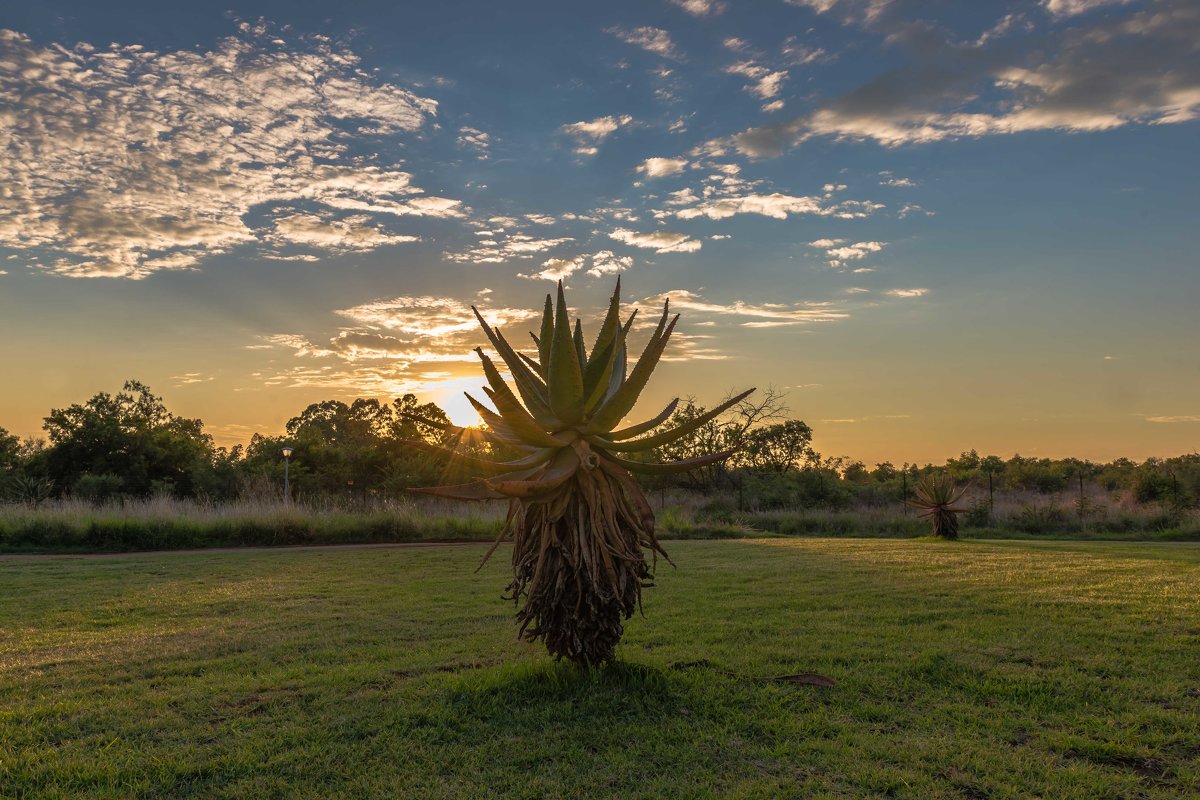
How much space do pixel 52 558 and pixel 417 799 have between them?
17.0m

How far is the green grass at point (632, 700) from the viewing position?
12.8 ft

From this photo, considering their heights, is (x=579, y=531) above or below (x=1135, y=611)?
above

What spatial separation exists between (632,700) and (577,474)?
1.43 m

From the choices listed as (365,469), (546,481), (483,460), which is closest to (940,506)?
(546,481)

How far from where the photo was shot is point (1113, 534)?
2530cm

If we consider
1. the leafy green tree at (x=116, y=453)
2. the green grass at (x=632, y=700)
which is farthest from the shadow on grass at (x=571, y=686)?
the leafy green tree at (x=116, y=453)

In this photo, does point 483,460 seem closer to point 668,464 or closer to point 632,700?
point 668,464

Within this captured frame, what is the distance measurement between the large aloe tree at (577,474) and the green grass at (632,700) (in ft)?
1.69

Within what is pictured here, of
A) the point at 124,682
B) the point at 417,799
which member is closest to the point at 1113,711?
the point at 417,799

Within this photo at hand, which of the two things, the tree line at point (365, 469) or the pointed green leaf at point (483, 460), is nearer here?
the pointed green leaf at point (483, 460)

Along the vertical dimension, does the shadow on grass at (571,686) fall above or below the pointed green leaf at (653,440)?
below

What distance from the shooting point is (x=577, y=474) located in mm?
4961

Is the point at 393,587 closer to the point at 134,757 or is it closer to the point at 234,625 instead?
the point at 234,625

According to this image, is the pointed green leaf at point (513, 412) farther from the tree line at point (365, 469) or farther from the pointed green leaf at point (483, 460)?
the tree line at point (365, 469)
